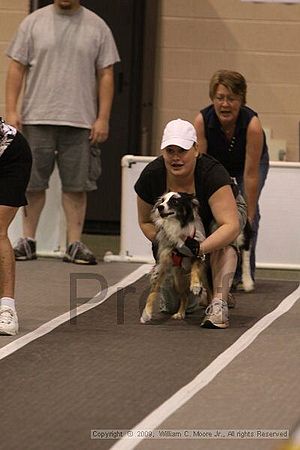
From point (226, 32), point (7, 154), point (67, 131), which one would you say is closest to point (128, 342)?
point (7, 154)

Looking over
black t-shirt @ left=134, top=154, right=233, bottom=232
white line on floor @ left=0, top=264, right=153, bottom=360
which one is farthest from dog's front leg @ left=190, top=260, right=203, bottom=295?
white line on floor @ left=0, top=264, right=153, bottom=360

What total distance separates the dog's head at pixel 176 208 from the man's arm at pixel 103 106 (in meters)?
2.00

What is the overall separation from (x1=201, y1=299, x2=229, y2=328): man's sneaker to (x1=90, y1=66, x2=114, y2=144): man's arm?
2.15 metres

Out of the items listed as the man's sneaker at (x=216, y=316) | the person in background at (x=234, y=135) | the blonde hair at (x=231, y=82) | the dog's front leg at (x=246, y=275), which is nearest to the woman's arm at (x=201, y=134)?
the person in background at (x=234, y=135)

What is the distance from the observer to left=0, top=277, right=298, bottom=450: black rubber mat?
4945mm

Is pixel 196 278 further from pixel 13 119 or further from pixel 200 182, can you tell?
pixel 13 119

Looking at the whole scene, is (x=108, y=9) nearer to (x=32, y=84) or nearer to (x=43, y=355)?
(x=32, y=84)

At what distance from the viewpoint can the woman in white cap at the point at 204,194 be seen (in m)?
6.50

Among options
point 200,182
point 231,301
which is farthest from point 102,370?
point 231,301

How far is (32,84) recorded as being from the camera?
28.3 feet

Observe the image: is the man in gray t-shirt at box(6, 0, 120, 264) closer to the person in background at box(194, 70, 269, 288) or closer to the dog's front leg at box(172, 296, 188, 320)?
the person in background at box(194, 70, 269, 288)

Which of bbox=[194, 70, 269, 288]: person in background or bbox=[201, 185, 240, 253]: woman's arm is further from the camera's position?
bbox=[194, 70, 269, 288]: person in background

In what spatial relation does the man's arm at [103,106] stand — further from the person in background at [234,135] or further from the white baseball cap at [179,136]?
the white baseball cap at [179,136]

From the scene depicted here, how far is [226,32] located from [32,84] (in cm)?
178
